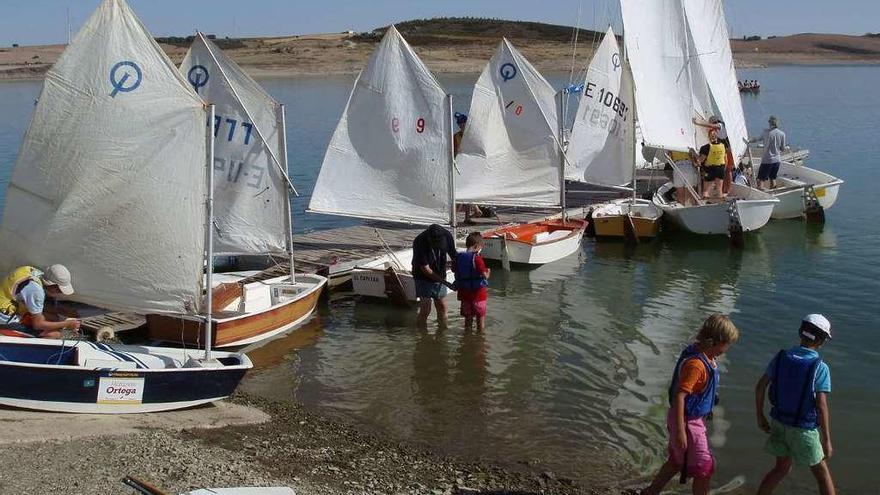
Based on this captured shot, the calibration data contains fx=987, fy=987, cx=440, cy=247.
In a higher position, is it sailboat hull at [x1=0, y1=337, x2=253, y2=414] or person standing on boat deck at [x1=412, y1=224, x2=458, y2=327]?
person standing on boat deck at [x1=412, y1=224, x2=458, y2=327]

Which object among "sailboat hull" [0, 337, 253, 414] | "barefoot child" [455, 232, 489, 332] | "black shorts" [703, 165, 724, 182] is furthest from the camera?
"black shorts" [703, 165, 724, 182]

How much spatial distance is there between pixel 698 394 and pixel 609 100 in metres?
17.3

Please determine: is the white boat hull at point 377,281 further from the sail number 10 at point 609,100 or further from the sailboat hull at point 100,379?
the sail number 10 at point 609,100

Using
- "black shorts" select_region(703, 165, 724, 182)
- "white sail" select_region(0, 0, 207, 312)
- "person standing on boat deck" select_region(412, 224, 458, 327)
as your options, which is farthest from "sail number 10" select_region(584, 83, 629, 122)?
→ "white sail" select_region(0, 0, 207, 312)

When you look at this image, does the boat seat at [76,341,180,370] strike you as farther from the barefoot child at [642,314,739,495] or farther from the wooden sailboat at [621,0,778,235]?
the wooden sailboat at [621,0,778,235]

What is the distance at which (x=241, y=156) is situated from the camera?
55.0 feet

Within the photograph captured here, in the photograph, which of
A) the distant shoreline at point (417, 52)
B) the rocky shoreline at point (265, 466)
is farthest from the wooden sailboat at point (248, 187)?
the distant shoreline at point (417, 52)

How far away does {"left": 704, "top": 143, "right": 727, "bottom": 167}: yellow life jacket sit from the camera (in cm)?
2478

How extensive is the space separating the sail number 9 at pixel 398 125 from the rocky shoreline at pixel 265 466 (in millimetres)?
9414

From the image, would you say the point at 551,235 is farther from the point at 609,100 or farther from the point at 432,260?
the point at 432,260

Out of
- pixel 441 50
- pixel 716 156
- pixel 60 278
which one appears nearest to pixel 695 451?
pixel 60 278

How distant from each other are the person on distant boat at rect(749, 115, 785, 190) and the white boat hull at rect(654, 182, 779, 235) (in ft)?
5.74

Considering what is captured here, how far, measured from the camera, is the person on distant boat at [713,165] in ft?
81.6

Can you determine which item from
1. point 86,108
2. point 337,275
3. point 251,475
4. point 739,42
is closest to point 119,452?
point 251,475
